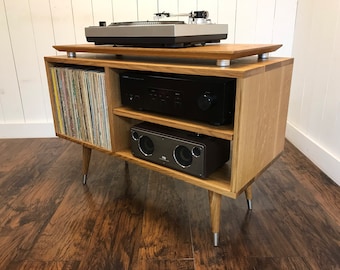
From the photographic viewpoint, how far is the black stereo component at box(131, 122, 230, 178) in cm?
86

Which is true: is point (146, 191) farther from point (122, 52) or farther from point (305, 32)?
point (305, 32)

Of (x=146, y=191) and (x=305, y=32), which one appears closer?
(x=146, y=191)

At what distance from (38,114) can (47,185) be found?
730 millimetres

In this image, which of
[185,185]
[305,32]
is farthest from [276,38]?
[185,185]

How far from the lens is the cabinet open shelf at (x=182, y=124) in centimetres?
79

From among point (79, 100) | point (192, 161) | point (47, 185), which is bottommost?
point (47, 185)

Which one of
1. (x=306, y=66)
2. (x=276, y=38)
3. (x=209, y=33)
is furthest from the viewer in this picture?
(x=276, y=38)

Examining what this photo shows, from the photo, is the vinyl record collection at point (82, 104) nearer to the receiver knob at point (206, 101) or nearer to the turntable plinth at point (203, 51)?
the turntable plinth at point (203, 51)

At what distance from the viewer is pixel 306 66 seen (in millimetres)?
1604

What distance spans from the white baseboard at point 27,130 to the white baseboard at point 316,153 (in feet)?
4.85

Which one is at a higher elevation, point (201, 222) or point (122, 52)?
point (122, 52)

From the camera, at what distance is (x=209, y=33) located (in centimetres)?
98

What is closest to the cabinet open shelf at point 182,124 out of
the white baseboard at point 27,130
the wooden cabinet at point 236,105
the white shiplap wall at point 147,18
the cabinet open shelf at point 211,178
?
the wooden cabinet at point 236,105

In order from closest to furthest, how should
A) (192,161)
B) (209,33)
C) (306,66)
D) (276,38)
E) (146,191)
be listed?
(192,161) < (209,33) < (146,191) < (306,66) < (276,38)
